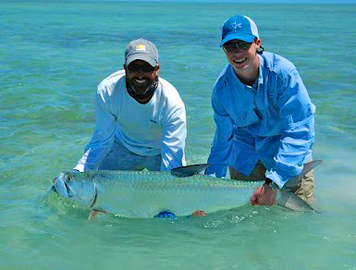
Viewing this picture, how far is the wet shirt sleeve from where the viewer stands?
3.54 meters

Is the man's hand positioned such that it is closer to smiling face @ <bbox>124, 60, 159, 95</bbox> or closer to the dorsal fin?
the dorsal fin

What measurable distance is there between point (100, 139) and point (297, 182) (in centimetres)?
159

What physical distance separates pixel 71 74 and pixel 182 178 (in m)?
9.20

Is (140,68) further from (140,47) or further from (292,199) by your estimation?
(292,199)

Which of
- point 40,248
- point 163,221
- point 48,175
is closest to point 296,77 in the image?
point 163,221

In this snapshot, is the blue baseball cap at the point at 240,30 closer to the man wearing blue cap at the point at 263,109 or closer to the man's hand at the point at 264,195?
the man wearing blue cap at the point at 263,109

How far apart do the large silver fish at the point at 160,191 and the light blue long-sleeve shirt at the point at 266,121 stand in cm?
22

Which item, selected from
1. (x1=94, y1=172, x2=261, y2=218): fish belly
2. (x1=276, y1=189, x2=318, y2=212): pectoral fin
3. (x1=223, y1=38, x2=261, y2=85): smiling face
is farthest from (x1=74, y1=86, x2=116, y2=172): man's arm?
(x1=276, y1=189, x2=318, y2=212): pectoral fin

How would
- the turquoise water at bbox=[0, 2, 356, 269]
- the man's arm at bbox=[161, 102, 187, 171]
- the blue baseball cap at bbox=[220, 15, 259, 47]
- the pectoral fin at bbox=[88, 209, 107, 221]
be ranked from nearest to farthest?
the blue baseball cap at bbox=[220, 15, 259, 47]
the turquoise water at bbox=[0, 2, 356, 269]
the pectoral fin at bbox=[88, 209, 107, 221]
the man's arm at bbox=[161, 102, 187, 171]

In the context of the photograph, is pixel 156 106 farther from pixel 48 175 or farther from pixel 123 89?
pixel 48 175

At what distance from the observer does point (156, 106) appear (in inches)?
162

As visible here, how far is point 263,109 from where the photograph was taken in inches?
147

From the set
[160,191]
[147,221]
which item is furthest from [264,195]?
[147,221]

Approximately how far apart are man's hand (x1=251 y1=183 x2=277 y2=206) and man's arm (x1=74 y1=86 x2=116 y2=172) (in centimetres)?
134
